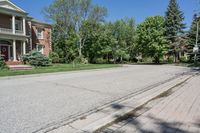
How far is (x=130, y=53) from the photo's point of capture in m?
56.8

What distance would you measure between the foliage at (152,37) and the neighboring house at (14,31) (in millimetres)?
24560

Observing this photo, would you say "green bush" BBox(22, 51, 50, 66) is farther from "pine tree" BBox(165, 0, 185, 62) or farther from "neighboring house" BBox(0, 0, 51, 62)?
"pine tree" BBox(165, 0, 185, 62)

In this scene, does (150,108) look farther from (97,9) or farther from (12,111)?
(97,9)

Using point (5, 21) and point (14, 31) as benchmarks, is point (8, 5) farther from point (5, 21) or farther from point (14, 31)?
point (14, 31)

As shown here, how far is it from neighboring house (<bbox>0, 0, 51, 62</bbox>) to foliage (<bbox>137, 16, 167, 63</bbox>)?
2456 centimetres

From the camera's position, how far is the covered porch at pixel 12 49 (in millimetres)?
28312

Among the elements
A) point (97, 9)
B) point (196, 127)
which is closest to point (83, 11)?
point (97, 9)

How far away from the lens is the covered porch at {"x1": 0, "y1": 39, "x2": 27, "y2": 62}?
1115 inches

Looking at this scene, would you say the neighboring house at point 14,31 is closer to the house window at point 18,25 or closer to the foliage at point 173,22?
the house window at point 18,25

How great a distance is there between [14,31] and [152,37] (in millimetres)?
29047

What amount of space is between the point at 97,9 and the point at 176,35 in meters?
21.2

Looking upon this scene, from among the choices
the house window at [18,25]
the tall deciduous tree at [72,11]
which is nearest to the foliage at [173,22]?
the tall deciduous tree at [72,11]

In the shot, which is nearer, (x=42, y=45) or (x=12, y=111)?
(x=12, y=111)

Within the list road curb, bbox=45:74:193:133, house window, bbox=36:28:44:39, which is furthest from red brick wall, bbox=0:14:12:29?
road curb, bbox=45:74:193:133
